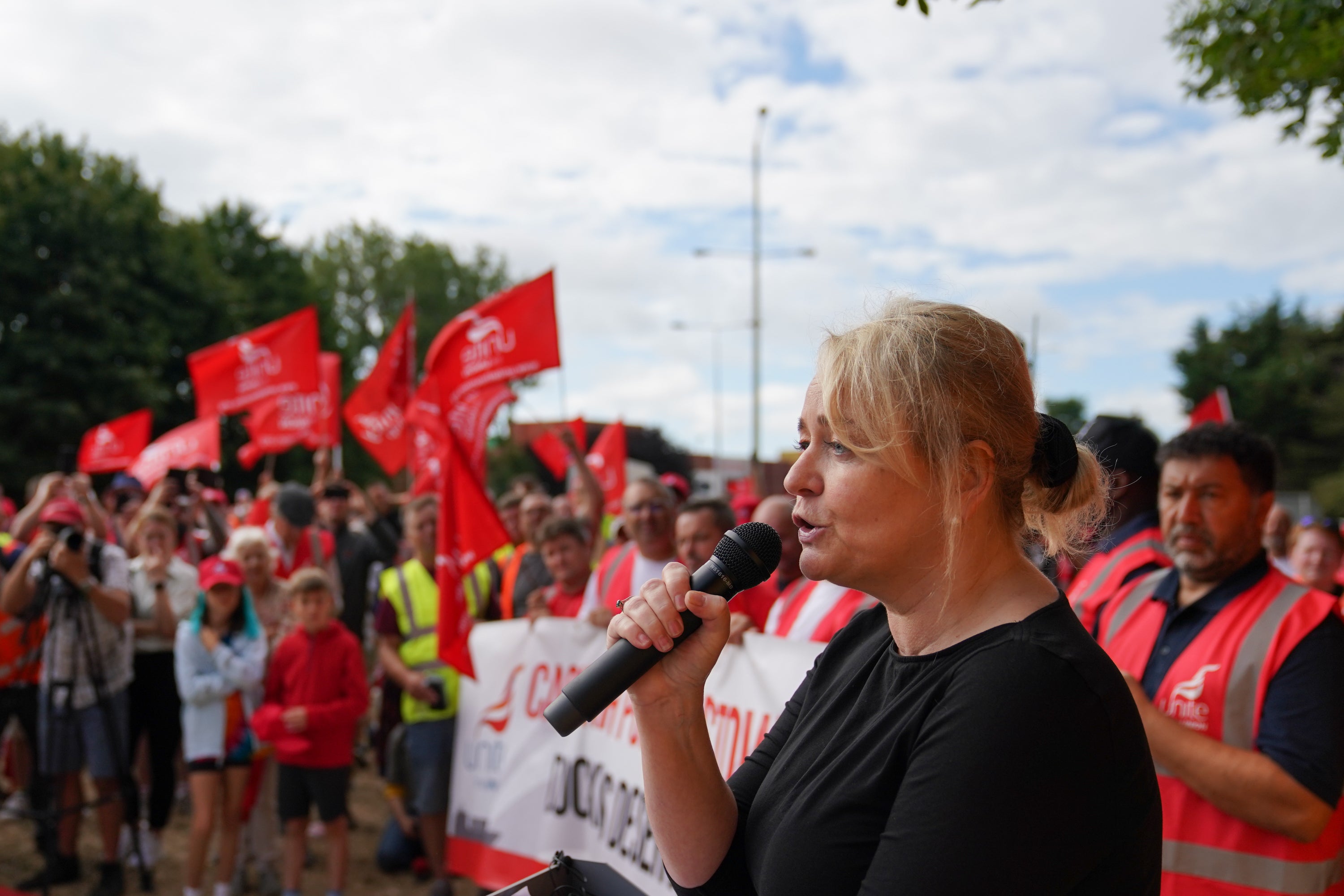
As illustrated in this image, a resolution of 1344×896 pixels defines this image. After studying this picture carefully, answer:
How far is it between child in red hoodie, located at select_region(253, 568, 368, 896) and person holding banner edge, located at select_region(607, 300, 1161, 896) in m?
4.41

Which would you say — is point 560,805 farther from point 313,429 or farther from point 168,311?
point 168,311

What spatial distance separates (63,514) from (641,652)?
17.7ft

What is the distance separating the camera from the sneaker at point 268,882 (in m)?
6.07

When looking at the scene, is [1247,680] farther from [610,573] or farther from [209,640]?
[209,640]

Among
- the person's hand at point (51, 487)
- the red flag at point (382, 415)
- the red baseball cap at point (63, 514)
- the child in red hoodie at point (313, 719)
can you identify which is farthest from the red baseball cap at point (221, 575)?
the red flag at point (382, 415)

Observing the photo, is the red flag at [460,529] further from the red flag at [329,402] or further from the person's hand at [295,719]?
the red flag at [329,402]

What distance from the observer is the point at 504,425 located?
52562 mm

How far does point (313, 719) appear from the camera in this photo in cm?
558

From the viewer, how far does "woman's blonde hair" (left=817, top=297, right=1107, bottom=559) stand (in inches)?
58.2

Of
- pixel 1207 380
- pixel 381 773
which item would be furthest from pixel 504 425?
pixel 381 773

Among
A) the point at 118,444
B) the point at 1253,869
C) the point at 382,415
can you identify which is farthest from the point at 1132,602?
the point at 118,444

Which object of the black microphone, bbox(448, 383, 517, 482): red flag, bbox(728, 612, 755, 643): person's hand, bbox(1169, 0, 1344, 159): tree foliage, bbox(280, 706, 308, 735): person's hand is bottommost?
bbox(280, 706, 308, 735): person's hand

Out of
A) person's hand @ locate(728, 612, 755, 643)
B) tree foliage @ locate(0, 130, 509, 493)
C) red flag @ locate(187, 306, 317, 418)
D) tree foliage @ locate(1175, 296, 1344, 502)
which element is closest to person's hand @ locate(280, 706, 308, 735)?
person's hand @ locate(728, 612, 755, 643)

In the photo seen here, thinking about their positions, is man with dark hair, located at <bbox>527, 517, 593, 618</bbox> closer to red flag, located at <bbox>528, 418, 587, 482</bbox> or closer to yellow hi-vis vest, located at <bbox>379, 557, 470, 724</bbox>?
yellow hi-vis vest, located at <bbox>379, 557, 470, 724</bbox>
